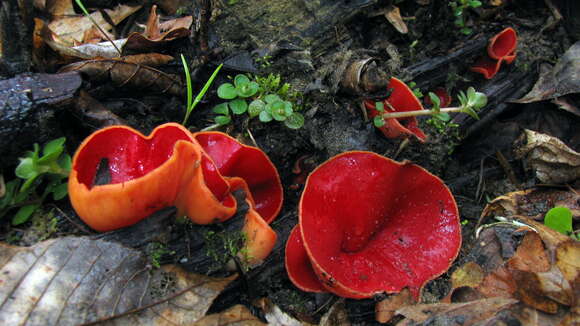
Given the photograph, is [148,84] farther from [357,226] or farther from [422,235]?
[422,235]

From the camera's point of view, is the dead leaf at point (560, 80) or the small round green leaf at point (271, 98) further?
the dead leaf at point (560, 80)

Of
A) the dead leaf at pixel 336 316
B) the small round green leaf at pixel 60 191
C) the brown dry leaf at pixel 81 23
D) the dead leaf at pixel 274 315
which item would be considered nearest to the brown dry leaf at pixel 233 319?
the dead leaf at pixel 274 315

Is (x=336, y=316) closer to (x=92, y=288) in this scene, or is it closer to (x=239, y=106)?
(x=92, y=288)

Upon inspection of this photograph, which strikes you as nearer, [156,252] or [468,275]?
→ [156,252]

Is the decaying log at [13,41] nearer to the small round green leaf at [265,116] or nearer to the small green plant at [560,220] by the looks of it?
the small round green leaf at [265,116]

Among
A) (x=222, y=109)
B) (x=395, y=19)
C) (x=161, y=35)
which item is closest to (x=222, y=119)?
(x=222, y=109)
